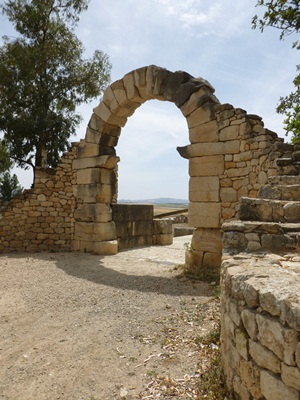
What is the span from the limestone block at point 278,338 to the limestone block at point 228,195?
4.58 meters

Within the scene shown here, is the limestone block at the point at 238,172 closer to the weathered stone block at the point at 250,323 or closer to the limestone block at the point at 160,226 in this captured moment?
the weathered stone block at the point at 250,323

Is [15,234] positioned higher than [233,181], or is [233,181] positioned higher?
[233,181]

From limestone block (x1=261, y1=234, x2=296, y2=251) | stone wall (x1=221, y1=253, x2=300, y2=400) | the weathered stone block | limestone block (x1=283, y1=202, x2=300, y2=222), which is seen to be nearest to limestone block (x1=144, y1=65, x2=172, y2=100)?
limestone block (x1=283, y1=202, x2=300, y2=222)

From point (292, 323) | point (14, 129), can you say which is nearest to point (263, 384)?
point (292, 323)

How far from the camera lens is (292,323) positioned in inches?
61.6

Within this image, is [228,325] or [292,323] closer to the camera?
[292,323]

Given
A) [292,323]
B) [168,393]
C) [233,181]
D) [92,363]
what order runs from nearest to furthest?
[292,323] → [168,393] → [92,363] → [233,181]

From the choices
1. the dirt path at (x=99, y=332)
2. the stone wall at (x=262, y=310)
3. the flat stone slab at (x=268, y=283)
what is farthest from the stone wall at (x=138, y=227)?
the flat stone slab at (x=268, y=283)

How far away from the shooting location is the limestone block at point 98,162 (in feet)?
28.2

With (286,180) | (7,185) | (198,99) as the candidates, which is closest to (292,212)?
(286,180)

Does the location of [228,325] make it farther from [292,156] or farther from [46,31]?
[46,31]

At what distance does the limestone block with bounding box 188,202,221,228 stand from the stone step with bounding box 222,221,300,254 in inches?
117

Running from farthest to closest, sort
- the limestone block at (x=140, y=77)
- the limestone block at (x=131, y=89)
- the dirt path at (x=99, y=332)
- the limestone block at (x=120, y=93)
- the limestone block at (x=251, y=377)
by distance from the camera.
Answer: the limestone block at (x=120, y=93) < the limestone block at (x=131, y=89) < the limestone block at (x=140, y=77) < the dirt path at (x=99, y=332) < the limestone block at (x=251, y=377)

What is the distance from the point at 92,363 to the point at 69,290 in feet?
8.01
